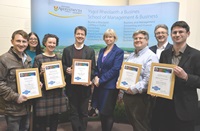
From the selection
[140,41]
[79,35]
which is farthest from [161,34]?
[79,35]

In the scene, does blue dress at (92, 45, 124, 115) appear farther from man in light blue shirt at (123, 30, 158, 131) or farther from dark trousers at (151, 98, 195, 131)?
dark trousers at (151, 98, 195, 131)

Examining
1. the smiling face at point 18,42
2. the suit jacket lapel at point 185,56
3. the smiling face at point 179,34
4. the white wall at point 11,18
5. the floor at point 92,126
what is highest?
the white wall at point 11,18

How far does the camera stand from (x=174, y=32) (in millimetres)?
1812

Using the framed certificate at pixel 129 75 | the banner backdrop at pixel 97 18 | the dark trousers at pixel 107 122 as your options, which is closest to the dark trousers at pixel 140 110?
the framed certificate at pixel 129 75

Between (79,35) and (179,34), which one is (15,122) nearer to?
(79,35)

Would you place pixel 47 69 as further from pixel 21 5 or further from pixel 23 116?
pixel 21 5

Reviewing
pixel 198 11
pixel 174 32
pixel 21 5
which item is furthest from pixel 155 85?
pixel 21 5

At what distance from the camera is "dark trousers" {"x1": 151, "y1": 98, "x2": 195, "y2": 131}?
1828 millimetres

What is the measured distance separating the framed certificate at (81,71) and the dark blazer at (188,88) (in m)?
1.26

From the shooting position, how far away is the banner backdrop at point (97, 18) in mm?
3600

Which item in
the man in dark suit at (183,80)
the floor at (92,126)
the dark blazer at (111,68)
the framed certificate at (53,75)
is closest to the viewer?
the man in dark suit at (183,80)

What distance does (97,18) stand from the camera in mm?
4090

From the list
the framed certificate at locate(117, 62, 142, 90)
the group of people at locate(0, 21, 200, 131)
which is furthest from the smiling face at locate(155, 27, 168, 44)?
the framed certificate at locate(117, 62, 142, 90)

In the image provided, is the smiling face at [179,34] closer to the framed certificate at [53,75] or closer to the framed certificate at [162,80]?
the framed certificate at [162,80]
